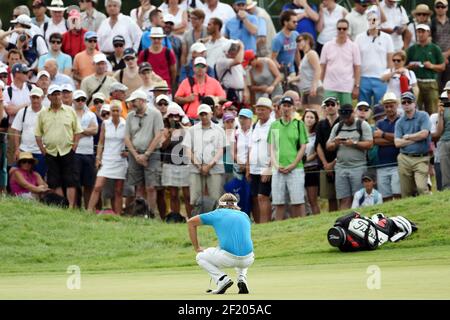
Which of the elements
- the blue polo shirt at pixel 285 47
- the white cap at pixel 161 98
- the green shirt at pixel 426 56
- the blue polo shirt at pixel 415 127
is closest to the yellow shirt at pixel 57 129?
the white cap at pixel 161 98

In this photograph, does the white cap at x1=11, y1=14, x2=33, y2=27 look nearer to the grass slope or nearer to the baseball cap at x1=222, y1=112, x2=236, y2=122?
the grass slope

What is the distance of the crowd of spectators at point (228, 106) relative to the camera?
26.2m

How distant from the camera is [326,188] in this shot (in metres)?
26.5

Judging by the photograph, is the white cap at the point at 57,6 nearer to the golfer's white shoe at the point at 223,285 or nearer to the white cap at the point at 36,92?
the white cap at the point at 36,92

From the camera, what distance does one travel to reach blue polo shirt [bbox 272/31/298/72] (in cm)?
2983

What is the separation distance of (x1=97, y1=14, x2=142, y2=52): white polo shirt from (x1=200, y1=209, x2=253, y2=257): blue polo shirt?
13209 mm

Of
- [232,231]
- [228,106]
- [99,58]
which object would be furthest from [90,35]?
[232,231]

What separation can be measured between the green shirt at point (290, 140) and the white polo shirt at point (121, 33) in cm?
523

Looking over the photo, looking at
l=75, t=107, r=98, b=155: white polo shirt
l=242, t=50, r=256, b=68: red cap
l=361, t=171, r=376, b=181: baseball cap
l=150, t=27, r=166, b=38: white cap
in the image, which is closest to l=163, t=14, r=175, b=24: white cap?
l=150, t=27, r=166, b=38: white cap

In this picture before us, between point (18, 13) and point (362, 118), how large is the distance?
814cm

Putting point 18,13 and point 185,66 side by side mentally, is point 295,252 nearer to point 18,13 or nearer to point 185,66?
point 185,66

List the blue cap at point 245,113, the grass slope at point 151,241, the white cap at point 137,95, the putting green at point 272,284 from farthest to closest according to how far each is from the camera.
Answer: the white cap at point 137,95 → the blue cap at point 245,113 → the grass slope at point 151,241 → the putting green at point 272,284

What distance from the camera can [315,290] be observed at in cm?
1662
